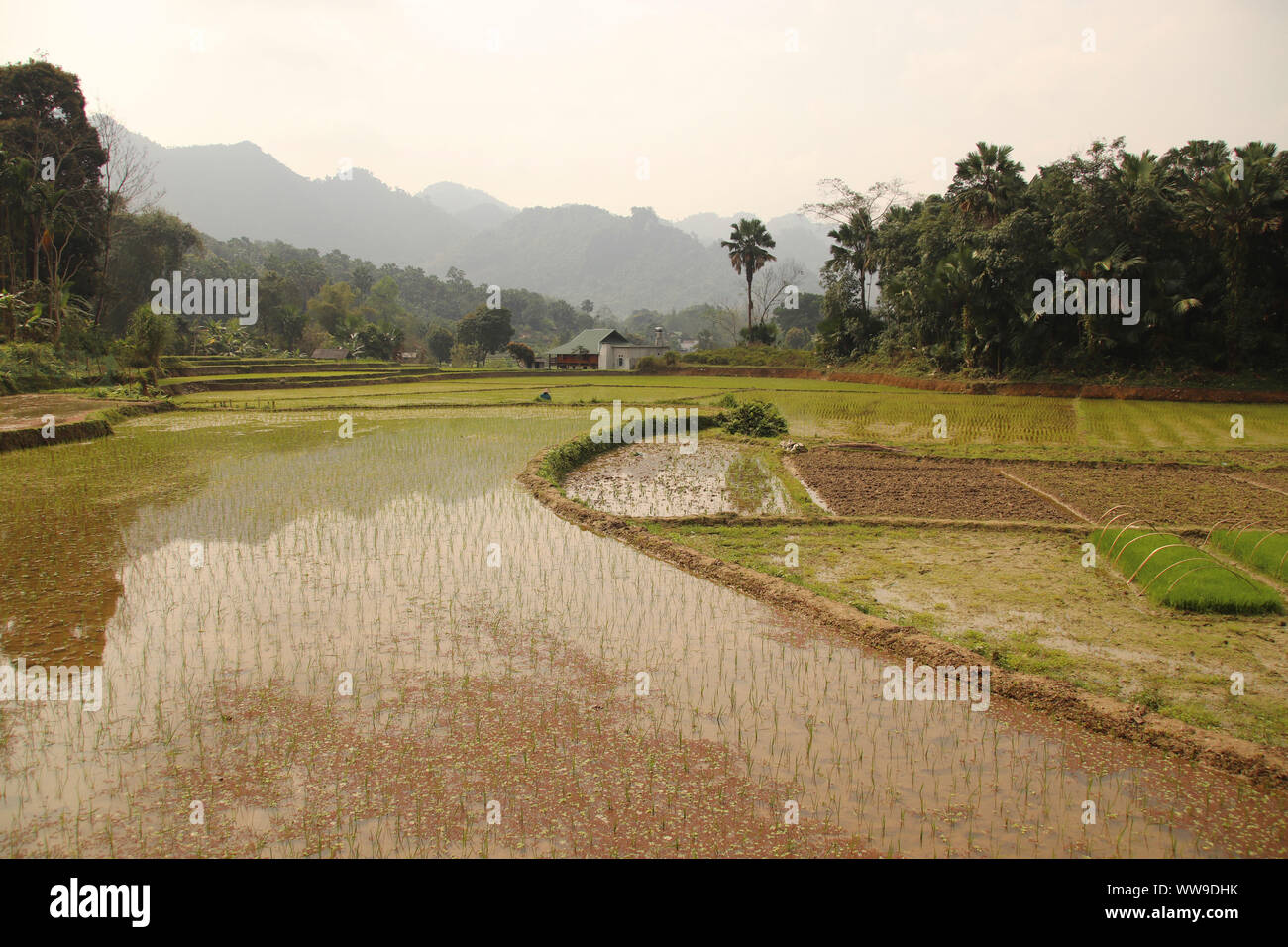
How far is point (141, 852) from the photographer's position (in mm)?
2904

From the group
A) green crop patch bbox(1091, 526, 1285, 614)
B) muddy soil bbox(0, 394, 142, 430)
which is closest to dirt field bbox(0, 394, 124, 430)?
muddy soil bbox(0, 394, 142, 430)

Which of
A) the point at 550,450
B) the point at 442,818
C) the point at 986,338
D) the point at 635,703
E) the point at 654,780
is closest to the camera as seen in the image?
the point at 442,818

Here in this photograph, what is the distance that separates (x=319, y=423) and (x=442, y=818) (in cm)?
1577

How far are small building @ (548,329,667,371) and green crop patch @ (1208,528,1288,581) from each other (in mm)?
38794

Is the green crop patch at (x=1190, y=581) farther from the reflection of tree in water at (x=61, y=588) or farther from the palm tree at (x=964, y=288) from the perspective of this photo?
the palm tree at (x=964, y=288)

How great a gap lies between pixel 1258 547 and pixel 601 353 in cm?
4193

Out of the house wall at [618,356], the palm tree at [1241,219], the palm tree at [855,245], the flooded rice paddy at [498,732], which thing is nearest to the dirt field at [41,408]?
the flooded rice paddy at [498,732]

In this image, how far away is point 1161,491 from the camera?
10.0 meters

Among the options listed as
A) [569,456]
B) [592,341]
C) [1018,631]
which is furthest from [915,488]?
[592,341]

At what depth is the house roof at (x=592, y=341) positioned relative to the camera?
4791 cm

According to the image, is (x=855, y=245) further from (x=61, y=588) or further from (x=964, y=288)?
(x=61, y=588)

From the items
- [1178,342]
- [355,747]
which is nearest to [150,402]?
[355,747]
